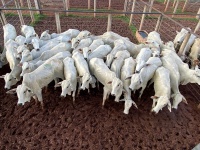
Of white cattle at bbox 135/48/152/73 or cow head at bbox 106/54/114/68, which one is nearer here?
white cattle at bbox 135/48/152/73

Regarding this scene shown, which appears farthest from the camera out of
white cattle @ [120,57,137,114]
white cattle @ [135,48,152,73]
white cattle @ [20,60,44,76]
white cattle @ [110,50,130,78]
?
white cattle @ [110,50,130,78]

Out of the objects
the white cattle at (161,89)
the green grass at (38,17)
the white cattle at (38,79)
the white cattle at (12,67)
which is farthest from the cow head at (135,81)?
the green grass at (38,17)

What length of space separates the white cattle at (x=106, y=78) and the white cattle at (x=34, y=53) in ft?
5.28

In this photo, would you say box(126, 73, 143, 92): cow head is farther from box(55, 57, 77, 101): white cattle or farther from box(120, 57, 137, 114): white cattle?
box(55, 57, 77, 101): white cattle

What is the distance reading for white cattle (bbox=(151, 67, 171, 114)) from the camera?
4.30 meters

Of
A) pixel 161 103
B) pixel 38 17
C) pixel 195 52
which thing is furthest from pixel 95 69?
pixel 38 17

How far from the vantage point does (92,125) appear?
4.37 m

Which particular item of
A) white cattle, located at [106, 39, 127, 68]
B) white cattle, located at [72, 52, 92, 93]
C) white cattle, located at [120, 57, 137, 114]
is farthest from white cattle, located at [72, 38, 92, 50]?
white cattle, located at [120, 57, 137, 114]

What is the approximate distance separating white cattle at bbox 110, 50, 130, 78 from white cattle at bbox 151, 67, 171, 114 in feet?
3.32

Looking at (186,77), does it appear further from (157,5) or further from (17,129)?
(157,5)

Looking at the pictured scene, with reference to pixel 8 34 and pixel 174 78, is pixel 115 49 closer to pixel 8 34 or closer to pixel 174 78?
pixel 174 78

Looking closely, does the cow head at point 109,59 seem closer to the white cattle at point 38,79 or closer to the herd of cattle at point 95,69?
the herd of cattle at point 95,69

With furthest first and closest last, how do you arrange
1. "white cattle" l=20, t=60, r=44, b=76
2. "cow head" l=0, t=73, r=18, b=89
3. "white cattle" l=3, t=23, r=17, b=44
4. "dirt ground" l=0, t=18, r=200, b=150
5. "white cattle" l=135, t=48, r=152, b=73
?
"white cattle" l=3, t=23, r=17, b=44 → "white cattle" l=135, t=48, r=152, b=73 → "cow head" l=0, t=73, r=18, b=89 → "white cattle" l=20, t=60, r=44, b=76 → "dirt ground" l=0, t=18, r=200, b=150

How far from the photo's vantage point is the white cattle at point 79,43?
565 centimetres
